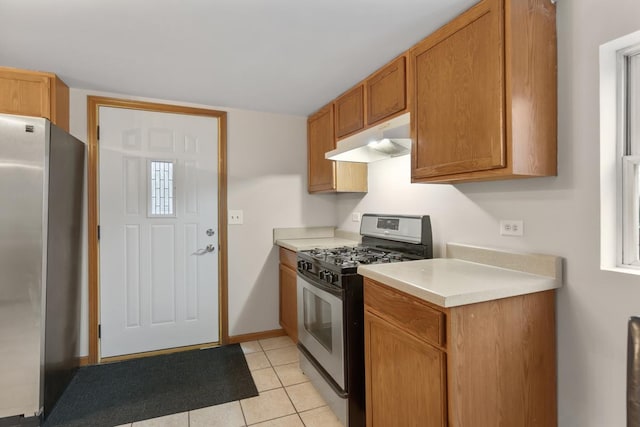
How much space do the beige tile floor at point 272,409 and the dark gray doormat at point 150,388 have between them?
68mm

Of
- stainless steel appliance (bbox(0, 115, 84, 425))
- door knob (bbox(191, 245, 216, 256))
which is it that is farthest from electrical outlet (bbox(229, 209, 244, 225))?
stainless steel appliance (bbox(0, 115, 84, 425))

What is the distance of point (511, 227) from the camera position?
1656 mm

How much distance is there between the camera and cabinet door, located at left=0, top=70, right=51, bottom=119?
220 cm

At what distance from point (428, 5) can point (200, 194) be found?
2289mm

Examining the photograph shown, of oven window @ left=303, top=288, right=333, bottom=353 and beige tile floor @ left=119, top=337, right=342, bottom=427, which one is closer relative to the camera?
beige tile floor @ left=119, top=337, right=342, bottom=427

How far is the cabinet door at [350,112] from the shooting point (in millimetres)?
2426

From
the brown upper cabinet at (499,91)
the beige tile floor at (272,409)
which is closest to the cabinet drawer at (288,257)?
the beige tile floor at (272,409)

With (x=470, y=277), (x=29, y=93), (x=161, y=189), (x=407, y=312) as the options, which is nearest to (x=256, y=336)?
(x=161, y=189)

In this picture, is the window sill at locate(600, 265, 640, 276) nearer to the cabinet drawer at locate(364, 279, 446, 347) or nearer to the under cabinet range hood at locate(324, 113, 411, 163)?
the cabinet drawer at locate(364, 279, 446, 347)

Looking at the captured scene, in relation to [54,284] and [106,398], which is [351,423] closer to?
[106,398]

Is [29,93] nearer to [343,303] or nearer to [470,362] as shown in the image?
[343,303]

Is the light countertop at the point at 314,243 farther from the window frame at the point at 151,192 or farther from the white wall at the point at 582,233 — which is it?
the white wall at the point at 582,233

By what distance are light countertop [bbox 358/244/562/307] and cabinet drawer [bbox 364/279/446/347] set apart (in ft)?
0.15

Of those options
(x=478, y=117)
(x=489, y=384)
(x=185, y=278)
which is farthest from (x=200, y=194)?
(x=489, y=384)
